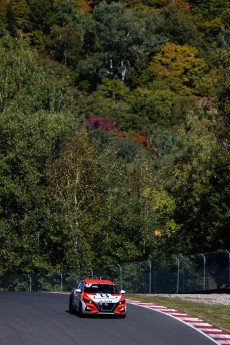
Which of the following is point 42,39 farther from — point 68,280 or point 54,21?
point 68,280

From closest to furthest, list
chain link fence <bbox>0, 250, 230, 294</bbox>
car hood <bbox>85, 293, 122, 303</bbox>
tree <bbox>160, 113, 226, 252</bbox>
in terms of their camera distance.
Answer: car hood <bbox>85, 293, 122, 303</bbox>
chain link fence <bbox>0, 250, 230, 294</bbox>
tree <bbox>160, 113, 226, 252</bbox>

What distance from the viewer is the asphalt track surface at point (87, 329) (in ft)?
74.9

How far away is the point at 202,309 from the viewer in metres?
33.8

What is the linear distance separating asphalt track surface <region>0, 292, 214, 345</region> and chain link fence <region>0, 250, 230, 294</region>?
10544 mm

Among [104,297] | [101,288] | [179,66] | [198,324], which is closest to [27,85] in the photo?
[101,288]

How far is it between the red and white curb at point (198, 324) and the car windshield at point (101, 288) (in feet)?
7.55

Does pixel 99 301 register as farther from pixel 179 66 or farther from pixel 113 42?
pixel 179 66

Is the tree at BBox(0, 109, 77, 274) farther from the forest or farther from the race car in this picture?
the race car

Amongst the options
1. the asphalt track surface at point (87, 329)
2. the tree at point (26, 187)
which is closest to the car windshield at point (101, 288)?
the asphalt track surface at point (87, 329)

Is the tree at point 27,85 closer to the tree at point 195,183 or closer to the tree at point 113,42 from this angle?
Result: the tree at point 195,183

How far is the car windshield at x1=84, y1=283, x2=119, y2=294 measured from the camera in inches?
1192

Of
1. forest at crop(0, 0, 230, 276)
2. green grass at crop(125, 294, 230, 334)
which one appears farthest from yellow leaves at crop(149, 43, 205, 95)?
green grass at crop(125, 294, 230, 334)

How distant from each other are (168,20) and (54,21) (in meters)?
25.1

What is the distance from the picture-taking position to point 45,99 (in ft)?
249
